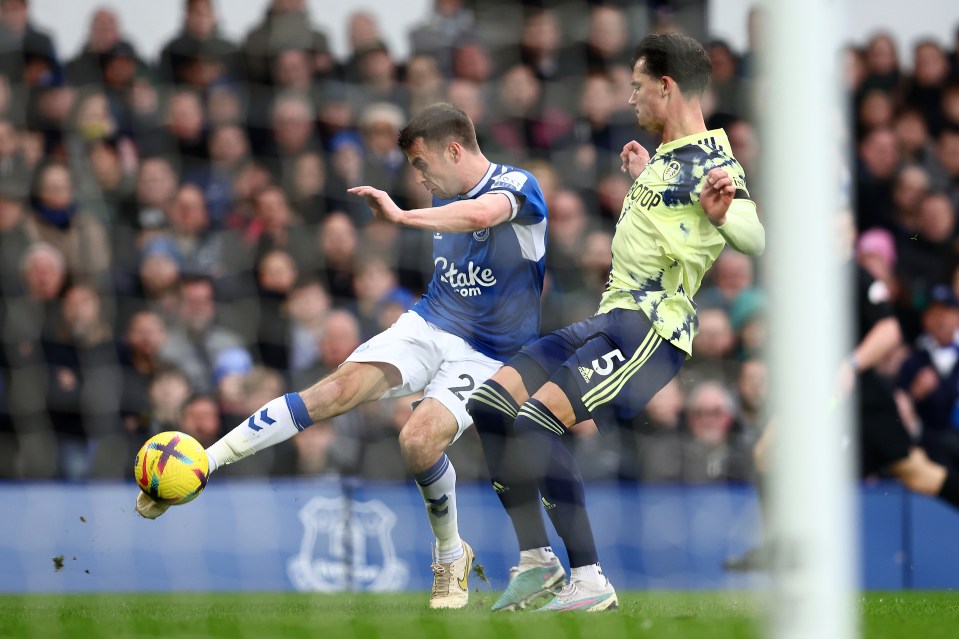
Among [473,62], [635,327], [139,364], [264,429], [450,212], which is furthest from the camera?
[139,364]

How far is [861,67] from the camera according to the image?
7770mm

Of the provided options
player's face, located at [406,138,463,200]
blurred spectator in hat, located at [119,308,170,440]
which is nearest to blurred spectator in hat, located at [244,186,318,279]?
blurred spectator in hat, located at [119,308,170,440]

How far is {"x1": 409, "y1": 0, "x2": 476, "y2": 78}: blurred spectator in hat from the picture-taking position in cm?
707

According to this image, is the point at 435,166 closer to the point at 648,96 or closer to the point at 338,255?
the point at 648,96

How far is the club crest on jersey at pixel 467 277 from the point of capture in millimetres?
5086

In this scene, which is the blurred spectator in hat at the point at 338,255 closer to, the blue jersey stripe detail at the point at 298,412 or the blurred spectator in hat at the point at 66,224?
the blurred spectator in hat at the point at 66,224

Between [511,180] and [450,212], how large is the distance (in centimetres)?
57

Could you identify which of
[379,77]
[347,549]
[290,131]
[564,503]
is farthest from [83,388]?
[564,503]

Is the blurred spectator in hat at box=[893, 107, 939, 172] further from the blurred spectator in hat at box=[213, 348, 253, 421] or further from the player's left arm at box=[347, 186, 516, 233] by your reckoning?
the blurred spectator in hat at box=[213, 348, 253, 421]

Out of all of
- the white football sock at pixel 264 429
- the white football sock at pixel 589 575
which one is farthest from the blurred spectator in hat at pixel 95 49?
the white football sock at pixel 589 575

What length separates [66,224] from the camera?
7211 millimetres

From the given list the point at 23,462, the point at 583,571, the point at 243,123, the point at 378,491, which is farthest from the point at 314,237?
the point at 583,571

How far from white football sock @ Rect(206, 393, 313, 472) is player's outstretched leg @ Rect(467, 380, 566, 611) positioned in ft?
2.25

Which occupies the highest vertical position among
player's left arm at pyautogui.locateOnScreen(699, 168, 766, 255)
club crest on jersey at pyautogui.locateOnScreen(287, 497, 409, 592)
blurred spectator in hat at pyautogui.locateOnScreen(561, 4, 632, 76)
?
blurred spectator in hat at pyautogui.locateOnScreen(561, 4, 632, 76)
